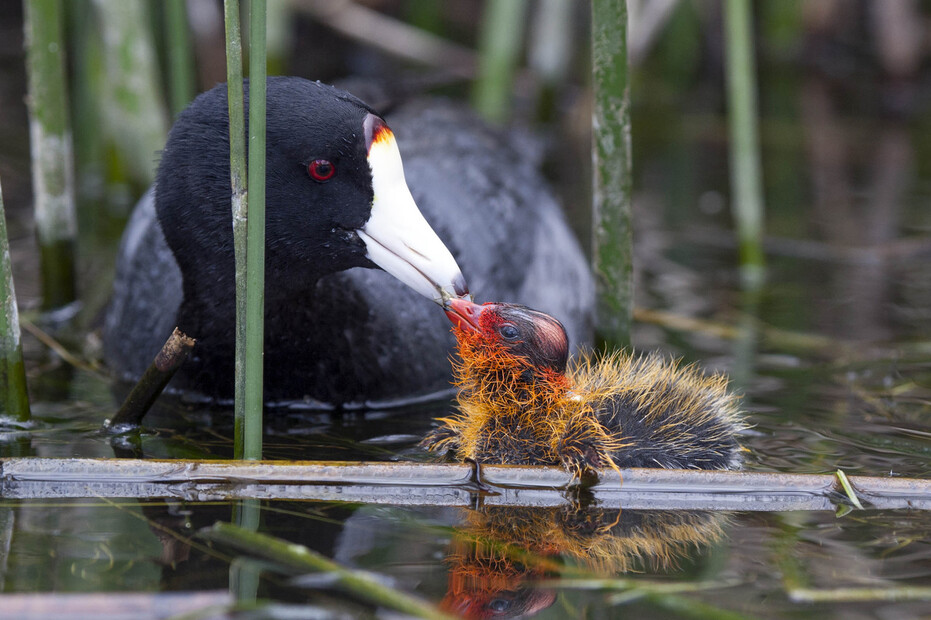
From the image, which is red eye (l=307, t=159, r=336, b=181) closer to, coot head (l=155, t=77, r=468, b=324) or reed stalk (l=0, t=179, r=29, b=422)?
coot head (l=155, t=77, r=468, b=324)

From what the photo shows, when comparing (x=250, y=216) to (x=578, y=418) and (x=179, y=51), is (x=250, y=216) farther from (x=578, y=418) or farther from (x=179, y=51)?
(x=179, y=51)

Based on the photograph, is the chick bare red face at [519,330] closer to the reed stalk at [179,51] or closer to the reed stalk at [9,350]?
the reed stalk at [9,350]

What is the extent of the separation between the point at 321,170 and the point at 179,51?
1847 mm

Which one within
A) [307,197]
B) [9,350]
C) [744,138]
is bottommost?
[9,350]

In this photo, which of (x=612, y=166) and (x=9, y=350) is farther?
(x=612, y=166)

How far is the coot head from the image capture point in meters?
2.79

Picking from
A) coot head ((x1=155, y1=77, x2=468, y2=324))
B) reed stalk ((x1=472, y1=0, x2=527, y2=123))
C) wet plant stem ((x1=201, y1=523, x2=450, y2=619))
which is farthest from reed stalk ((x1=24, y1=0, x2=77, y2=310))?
reed stalk ((x1=472, y1=0, x2=527, y2=123))

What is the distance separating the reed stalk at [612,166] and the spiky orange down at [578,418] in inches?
16.3

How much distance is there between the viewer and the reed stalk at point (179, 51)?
430cm

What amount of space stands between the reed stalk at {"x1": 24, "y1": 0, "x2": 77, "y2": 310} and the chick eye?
1.74m

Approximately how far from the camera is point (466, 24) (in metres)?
9.85

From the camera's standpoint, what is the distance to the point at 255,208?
232 cm

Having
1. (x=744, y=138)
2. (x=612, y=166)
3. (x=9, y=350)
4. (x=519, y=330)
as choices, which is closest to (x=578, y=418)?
(x=519, y=330)

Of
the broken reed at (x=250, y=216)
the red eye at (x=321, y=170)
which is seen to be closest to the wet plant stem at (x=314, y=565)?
the broken reed at (x=250, y=216)
